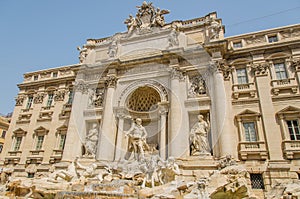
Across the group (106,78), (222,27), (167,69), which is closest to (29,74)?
Result: (106,78)

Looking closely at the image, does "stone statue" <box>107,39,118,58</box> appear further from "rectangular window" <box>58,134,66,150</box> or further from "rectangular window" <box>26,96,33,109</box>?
"rectangular window" <box>26,96,33,109</box>

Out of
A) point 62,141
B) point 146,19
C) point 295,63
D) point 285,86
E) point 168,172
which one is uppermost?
point 146,19

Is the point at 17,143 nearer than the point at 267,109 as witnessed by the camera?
No

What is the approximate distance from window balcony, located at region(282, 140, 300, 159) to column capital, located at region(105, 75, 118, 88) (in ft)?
41.3

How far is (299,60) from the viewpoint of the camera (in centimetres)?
1462

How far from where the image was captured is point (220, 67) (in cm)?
1555

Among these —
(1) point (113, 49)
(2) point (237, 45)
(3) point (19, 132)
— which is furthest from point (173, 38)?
(3) point (19, 132)

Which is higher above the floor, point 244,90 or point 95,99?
point 95,99

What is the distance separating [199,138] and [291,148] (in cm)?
524

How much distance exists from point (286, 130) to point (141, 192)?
9674 mm

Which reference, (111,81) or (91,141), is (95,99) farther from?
(91,141)

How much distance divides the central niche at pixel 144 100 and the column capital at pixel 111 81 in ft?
5.92

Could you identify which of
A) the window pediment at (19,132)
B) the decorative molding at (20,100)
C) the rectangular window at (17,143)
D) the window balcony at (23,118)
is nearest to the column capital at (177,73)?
Result: the window balcony at (23,118)

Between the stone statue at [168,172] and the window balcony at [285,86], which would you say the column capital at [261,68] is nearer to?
the window balcony at [285,86]
